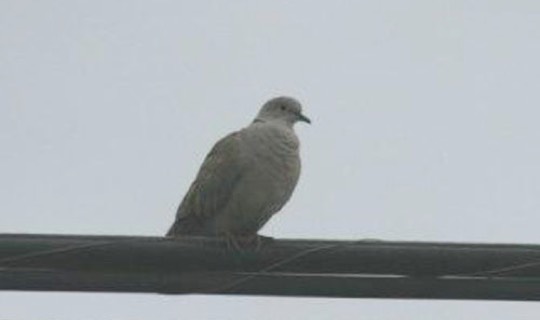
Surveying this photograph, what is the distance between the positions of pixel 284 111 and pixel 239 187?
119cm

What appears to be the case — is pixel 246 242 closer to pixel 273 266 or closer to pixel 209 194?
pixel 273 266

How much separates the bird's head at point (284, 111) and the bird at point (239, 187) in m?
0.82

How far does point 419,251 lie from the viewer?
203 inches

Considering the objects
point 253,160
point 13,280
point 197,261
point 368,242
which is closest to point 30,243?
point 13,280

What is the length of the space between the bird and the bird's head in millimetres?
818

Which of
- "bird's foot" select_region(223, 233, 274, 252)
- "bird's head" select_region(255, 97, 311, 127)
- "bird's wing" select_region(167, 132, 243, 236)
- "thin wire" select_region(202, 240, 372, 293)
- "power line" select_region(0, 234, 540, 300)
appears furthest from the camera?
"bird's head" select_region(255, 97, 311, 127)

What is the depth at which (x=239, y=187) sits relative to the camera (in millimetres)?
7828

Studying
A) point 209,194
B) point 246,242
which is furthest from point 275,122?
point 246,242

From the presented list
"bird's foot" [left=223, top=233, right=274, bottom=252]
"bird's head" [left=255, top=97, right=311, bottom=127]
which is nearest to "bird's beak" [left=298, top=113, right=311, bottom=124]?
"bird's head" [left=255, top=97, right=311, bottom=127]

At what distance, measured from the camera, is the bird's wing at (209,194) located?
7.75 metres

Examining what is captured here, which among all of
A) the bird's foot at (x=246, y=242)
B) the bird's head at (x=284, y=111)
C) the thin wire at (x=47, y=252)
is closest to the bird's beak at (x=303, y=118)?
the bird's head at (x=284, y=111)

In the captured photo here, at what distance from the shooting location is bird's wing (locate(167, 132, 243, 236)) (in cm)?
775

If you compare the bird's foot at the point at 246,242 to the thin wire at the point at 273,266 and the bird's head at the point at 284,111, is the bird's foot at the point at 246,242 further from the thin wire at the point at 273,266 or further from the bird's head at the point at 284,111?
the bird's head at the point at 284,111

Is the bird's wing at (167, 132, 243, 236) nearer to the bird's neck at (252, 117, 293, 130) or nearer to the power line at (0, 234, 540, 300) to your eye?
the bird's neck at (252, 117, 293, 130)
